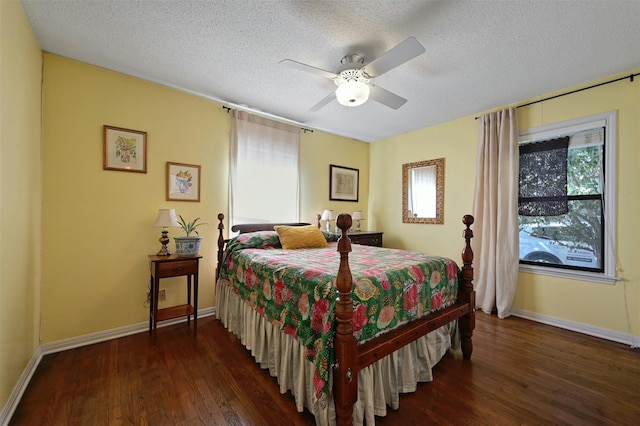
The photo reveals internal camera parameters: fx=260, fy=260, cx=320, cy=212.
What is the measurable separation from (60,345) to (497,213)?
475cm

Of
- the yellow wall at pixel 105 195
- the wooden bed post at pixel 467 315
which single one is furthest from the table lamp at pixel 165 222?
the wooden bed post at pixel 467 315

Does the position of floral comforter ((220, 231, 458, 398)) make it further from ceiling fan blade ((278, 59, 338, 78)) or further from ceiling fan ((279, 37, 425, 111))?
ceiling fan blade ((278, 59, 338, 78))

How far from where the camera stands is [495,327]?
2873mm

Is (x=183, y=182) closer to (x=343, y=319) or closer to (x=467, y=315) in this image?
(x=343, y=319)

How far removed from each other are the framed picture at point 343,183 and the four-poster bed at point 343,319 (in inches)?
81.8

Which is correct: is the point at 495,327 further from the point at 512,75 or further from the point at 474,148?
the point at 512,75

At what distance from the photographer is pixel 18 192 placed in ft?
5.77

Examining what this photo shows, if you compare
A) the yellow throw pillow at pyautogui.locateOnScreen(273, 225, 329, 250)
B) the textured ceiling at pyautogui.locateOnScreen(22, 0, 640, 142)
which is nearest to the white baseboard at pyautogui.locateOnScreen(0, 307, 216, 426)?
the yellow throw pillow at pyautogui.locateOnScreen(273, 225, 329, 250)

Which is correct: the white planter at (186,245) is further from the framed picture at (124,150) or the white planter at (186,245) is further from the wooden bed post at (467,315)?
the wooden bed post at (467,315)

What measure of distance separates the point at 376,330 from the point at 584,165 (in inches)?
123

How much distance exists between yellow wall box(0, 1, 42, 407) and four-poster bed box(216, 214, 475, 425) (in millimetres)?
1466

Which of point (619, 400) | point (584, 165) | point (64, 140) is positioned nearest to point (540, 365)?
point (619, 400)

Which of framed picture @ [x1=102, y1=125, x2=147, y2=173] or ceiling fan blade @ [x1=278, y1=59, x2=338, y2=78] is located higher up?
ceiling fan blade @ [x1=278, y1=59, x2=338, y2=78]

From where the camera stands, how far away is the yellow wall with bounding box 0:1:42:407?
1532mm
